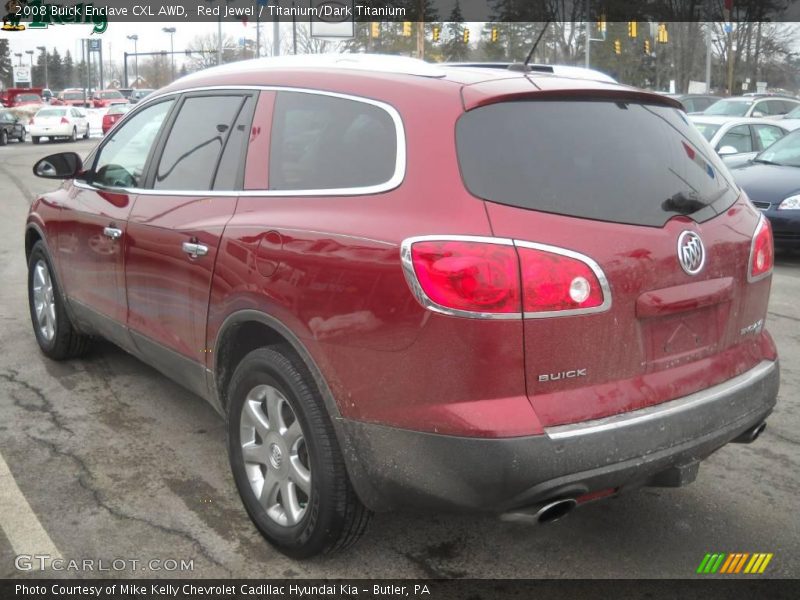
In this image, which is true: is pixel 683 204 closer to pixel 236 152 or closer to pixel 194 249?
pixel 236 152

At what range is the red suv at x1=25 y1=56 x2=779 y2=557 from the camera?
2568mm

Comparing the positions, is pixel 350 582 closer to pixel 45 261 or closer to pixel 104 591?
pixel 104 591

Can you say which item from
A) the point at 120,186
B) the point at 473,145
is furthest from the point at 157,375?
the point at 473,145

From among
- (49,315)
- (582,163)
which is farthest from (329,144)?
(49,315)

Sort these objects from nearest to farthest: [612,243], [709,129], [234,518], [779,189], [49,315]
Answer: [612,243] → [234,518] → [49,315] → [779,189] → [709,129]

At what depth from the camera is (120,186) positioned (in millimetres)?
4547

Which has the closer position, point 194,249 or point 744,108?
point 194,249

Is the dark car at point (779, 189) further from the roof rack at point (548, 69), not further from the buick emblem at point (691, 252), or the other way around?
the buick emblem at point (691, 252)

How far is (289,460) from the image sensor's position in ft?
10.4

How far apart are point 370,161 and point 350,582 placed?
149cm

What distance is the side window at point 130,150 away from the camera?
14.4ft

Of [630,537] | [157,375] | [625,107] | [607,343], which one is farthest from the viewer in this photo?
[157,375]

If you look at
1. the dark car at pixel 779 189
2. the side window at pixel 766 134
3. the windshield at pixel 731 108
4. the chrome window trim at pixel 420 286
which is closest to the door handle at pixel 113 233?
the chrome window trim at pixel 420 286

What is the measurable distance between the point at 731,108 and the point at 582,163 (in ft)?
67.2
